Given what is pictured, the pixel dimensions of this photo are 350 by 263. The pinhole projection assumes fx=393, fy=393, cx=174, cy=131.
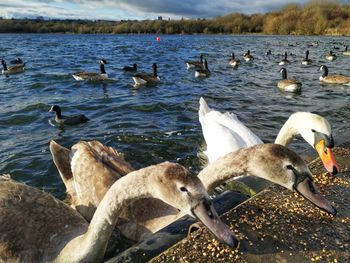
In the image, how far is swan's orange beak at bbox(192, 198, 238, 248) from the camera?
3.12m

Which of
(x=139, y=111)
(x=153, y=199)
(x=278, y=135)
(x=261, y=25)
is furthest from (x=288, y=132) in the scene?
(x=261, y=25)

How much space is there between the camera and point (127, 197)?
3.81 metres

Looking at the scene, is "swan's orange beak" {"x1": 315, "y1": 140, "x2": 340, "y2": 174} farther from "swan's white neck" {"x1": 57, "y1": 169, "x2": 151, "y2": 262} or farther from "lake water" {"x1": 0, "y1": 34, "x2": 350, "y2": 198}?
"swan's white neck" {"x1": 57, "y1": 169, "x2": 151, "y2": 262}

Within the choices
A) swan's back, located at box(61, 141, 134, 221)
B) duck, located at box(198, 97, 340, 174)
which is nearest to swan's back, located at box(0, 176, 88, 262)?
swan's back, located at box(61, 141, 134, 221)

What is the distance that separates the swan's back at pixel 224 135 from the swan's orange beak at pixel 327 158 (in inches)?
80.4

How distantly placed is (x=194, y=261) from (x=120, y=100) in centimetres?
1259

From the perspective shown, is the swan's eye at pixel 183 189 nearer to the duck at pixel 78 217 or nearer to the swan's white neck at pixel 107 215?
the duck at pixel 78 217

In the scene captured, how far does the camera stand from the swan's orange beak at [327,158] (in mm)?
4688

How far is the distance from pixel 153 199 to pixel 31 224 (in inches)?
61.8

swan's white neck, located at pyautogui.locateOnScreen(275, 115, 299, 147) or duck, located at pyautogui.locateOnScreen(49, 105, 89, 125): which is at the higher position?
swan's white neck, located at pyautogui.locateOnScreen(275, 115, 299, 147)

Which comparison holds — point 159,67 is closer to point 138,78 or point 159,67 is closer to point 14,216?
point 138,78

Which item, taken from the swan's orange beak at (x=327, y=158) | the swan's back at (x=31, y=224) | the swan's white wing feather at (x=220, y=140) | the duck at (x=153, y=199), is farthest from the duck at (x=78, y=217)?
the swan's white wing feather at (x=220, y=140)

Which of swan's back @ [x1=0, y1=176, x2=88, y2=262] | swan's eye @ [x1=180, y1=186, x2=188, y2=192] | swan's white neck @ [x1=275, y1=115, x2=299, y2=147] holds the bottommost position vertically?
swan's back @ [x1=0, y1=176, x2=88, y2=262]

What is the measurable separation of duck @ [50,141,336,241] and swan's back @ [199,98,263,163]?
1985 millimetres
